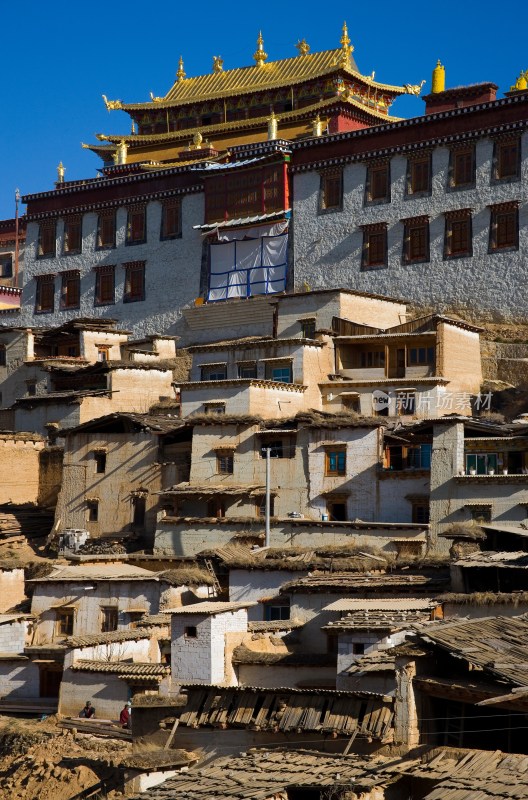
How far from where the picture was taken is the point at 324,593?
3072cm

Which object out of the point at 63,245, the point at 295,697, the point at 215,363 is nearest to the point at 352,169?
the point at 215,363

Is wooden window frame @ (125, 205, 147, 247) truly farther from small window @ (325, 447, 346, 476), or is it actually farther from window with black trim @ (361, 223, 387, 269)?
small window @ (325, 447, 346, 476)

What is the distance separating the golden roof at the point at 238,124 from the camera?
2256 inches

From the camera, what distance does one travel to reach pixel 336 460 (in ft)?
125

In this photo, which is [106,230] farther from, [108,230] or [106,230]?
[108,230]

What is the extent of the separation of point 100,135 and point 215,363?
20.6 m

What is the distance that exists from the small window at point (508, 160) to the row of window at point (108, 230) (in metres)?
13.1

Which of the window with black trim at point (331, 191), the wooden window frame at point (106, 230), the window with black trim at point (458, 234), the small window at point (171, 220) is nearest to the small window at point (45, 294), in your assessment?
the wooden window frame at point (106, 230)

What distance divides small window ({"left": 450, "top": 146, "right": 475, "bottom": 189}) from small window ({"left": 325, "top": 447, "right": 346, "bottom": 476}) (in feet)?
45.4

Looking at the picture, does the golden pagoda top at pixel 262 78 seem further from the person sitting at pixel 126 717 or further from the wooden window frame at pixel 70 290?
the person sitting at pixel 126 717

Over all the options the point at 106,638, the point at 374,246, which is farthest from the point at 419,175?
the point at 106,638

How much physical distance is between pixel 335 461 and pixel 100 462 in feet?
23.8

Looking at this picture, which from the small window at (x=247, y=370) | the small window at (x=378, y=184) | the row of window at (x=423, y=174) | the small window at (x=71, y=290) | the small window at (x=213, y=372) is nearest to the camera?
the small window at (x=247, y=370)

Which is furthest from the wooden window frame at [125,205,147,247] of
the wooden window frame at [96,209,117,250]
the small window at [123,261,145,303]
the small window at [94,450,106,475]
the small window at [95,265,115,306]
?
the small window at [94,450,106,475]
